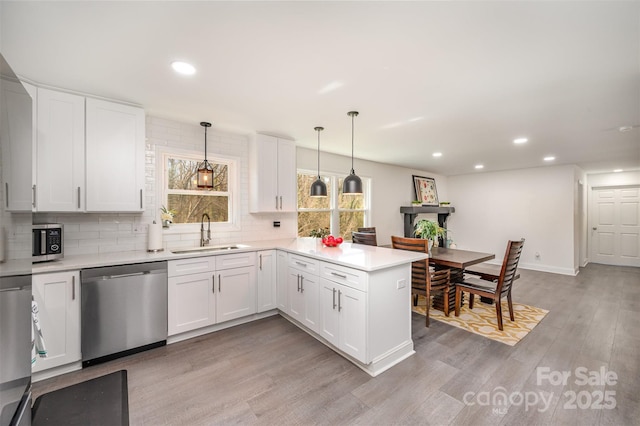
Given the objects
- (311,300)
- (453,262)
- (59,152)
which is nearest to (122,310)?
(59,152)

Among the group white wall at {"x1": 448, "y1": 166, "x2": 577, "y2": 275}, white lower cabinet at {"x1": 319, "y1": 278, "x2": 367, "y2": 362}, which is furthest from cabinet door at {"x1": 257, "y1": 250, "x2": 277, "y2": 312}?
white wall at {"x1": 448, "y1": 166, "x2": 577, "y2": 275}

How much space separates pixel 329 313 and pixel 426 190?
5.54m

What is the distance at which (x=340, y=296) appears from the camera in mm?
2484

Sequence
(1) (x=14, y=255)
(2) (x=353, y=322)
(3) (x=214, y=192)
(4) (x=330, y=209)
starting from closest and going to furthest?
(1) (x=14, y=255)
(2) (x=353, y=322)
(3) (x=214, y=192)
(4) (x=330, y=209)

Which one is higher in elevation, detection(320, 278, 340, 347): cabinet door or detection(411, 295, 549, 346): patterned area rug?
detection(320, 278, 340, 347): cabinet door

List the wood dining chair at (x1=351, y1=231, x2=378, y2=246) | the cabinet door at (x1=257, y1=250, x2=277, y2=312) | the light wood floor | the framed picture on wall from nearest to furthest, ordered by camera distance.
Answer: the light wood floor
the cabinet door at (x1=257, y1=250, x2=277, y2=312)
the wood dining chair at (x1=351, y1=231, x2=378, y2=246)
the framed picture on wall

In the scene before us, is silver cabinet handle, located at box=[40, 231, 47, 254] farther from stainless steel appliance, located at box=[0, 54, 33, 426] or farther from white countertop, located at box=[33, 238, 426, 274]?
stainless steel appliance, located at box=[0, 54, 33, 426]

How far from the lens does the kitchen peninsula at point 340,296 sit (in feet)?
7.46

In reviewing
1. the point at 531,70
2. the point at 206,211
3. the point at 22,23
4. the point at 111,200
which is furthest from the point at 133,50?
the point at 531,70

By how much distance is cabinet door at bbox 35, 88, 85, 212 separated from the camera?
2357 millimetres

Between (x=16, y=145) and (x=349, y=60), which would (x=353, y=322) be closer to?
(x=349, y=60)

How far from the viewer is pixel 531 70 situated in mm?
2080

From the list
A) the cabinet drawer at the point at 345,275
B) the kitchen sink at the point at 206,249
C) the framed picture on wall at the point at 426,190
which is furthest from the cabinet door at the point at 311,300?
the framed picture on wall at the point at 426,190

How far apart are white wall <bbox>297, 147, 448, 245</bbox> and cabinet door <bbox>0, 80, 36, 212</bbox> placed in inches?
149
